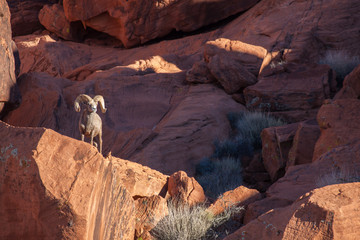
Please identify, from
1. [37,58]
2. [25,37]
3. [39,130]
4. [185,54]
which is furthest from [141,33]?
[39,130]

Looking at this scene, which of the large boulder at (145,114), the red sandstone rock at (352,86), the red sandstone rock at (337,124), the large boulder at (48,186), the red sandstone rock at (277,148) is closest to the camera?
the large boulder at (48,186)

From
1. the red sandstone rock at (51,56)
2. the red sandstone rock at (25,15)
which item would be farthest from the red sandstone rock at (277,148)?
the red sandstone rock at (25,15)

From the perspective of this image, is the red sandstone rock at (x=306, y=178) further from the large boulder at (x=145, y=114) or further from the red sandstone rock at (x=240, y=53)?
the red sandstone rock at (x=240, y=53)

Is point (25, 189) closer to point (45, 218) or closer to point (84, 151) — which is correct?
point (45, 218)

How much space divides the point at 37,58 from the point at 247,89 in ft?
36.9

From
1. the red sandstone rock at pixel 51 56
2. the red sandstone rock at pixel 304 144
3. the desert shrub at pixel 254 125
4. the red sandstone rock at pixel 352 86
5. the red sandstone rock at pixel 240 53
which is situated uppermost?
the red sandstone rock at pixel 352 86

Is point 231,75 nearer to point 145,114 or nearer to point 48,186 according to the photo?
point 145,114

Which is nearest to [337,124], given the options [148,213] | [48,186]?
[148,213]

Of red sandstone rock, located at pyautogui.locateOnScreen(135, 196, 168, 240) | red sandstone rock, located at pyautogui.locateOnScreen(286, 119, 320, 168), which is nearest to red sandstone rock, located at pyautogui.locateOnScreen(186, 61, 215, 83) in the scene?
red sandstone rock, located at pyautogui.locateOnScreen(286, 119, 320, 168)

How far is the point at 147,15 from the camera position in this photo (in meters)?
18.3

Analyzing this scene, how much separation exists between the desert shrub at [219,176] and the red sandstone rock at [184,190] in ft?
5.39

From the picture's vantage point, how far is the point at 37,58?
18.5m

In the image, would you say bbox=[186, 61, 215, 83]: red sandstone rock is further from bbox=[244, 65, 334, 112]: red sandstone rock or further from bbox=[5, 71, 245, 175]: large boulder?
bbox=[244, 65, 334, 112]: red sandstone rock

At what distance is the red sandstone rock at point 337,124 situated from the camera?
6.29 meters
